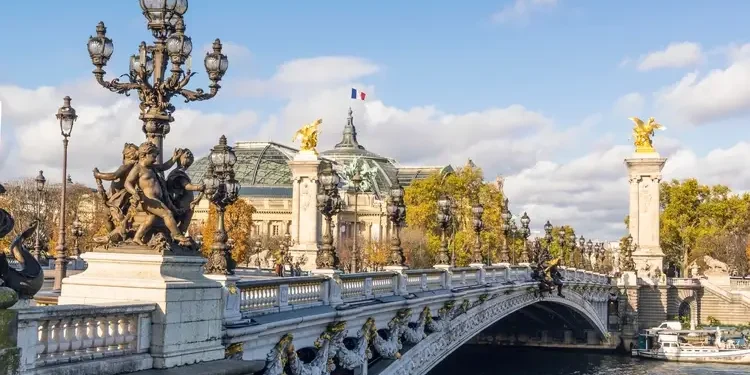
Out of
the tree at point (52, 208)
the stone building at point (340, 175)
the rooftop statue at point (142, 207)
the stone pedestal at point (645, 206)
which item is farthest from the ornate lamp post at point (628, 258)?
the rooftop statue at point (142, 207)

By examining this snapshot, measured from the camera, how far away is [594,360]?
62906 millimetres

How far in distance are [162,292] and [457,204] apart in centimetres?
Result: 6955

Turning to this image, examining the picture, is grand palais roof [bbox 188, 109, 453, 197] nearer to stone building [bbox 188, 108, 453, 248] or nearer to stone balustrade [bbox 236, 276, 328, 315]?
stone building [bbox 188, 108, 453, 248]

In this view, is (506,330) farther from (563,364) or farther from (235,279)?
(235,279)

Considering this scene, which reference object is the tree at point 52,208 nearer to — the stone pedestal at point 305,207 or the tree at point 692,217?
the stone pedestal at point 305,207

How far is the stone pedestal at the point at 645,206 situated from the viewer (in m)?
77.4

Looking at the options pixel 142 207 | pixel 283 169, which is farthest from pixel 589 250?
pixel 283 169

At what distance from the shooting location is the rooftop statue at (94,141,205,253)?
13.3 meters

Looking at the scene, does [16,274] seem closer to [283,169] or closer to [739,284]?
[739,284]

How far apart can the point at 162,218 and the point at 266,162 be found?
137979mm

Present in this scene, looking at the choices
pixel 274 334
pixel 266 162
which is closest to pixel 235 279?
pixel 274 334

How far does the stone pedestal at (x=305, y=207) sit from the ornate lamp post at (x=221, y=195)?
5152 cm

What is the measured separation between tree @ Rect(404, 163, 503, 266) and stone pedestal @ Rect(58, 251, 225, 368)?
63134 mm

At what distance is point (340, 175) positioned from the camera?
141 metres
